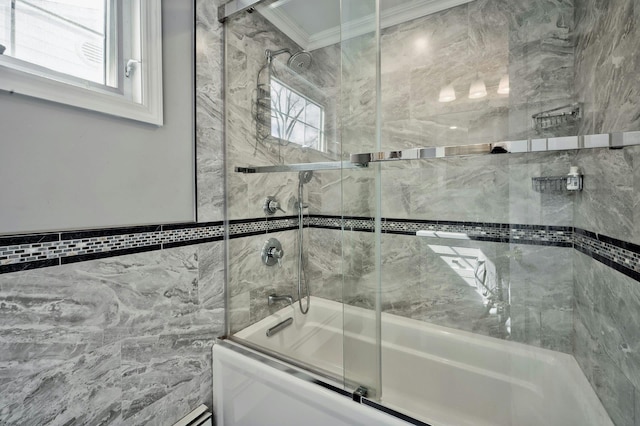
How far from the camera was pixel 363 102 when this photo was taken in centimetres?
117

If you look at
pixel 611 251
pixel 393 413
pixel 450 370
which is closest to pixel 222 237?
pixel 393 413

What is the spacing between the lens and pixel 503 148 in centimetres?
91

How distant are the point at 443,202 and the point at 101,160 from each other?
165cm

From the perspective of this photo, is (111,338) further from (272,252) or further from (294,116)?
(294,116)

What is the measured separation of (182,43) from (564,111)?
1743mm

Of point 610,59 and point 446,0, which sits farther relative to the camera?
point 446,0

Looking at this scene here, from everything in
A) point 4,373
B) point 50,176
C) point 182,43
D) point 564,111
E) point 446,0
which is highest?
point 446,0

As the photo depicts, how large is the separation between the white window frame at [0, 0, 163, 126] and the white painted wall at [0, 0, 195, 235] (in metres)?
0.03

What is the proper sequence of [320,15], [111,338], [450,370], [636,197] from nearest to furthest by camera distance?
[636,197] → [111,338] → [450,370] → [320,15]

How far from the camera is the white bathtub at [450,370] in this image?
3.47 ft

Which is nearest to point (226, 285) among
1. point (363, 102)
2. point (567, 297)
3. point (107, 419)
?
point (107, 419)

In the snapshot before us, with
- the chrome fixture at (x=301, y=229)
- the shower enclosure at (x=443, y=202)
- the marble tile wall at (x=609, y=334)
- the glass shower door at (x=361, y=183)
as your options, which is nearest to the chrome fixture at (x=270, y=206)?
the shower enclosure at (x=443, y=202)

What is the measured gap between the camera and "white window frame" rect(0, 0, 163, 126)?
0.81 m

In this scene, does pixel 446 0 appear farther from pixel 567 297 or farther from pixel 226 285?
pixel 226 285
